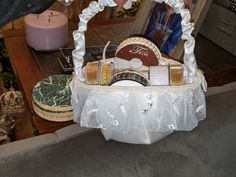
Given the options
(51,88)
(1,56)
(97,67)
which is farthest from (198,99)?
(1,56)

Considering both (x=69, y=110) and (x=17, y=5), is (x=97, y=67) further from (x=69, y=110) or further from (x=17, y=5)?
(x=17, y=5)

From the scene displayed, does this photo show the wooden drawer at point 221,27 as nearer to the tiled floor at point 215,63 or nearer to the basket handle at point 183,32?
the tiled floor at point 215,63

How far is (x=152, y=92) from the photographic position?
65cm

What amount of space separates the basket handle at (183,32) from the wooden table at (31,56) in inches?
9.0

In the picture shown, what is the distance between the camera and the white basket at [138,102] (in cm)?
65

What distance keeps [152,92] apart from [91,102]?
0.38 feet

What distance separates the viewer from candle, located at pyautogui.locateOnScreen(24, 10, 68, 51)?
1.15 meters

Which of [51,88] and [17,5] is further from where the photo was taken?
[51,88]

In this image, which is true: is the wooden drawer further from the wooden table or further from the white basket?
the white basket

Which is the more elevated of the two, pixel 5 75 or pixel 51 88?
pixel 51 88

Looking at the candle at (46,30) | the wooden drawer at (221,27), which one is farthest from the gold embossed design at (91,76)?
the wooden drawer at (221,27)

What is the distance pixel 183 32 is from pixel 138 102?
0.15 m

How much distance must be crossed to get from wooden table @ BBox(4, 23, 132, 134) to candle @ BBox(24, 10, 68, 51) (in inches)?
1.9

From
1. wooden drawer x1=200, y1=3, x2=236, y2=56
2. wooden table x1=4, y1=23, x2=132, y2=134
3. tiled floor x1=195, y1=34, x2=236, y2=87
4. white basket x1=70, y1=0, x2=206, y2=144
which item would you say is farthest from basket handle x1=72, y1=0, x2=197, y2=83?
wooden drawer x1=200, y1=3, x2=236, y2=56
